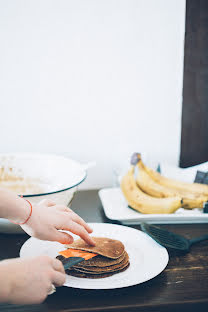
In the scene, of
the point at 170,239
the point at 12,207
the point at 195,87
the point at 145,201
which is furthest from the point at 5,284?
the point at 195,87

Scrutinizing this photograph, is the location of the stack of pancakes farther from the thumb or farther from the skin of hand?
the skin of hand

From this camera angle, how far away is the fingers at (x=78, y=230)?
2.52ft

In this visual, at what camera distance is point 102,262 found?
0.76 metres

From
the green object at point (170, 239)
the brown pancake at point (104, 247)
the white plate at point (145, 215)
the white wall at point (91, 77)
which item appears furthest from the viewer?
the white wall at point (91, 77)

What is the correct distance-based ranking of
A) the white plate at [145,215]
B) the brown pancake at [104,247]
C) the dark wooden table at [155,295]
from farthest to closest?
the white plate at [145,215]
the brown pancake at [104,247]
the dark wooden table at [155,295]

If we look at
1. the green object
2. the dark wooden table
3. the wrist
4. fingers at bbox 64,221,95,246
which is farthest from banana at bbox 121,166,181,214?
the wrist

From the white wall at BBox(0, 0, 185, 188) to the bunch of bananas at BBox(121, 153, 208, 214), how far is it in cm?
16

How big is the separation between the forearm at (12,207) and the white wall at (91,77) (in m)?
0.67

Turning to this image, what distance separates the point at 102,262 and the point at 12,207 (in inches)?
8.9

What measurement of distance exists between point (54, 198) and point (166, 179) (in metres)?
0.50

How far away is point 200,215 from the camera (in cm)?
109

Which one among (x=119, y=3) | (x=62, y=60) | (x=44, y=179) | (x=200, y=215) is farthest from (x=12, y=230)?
(x=119, y=3)

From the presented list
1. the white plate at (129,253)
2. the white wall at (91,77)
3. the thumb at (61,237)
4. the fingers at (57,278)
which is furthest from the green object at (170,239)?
the white wall at (91,77)

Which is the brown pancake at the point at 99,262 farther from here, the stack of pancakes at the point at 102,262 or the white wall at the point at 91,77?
the white wall at the point at 91,77
